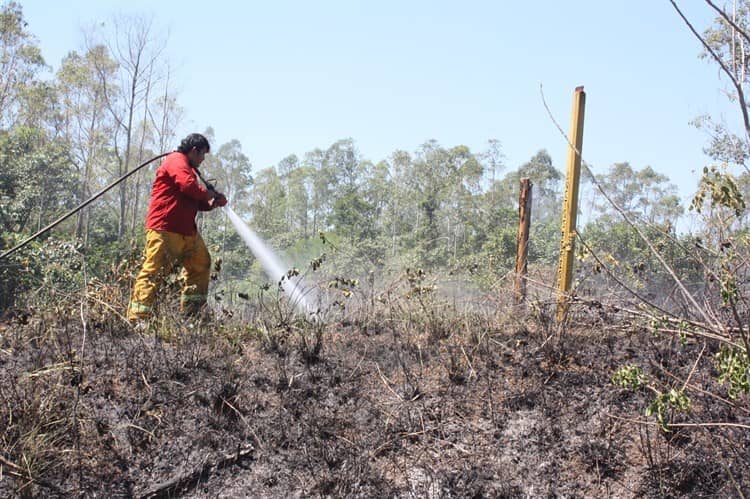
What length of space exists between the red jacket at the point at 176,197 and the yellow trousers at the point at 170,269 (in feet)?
0.26

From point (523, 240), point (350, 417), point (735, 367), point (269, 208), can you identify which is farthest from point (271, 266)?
point (269, 208)

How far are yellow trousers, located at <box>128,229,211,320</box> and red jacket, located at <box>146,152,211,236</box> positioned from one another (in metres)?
0.08

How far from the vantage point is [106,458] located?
129 inches

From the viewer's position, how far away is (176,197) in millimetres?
4871

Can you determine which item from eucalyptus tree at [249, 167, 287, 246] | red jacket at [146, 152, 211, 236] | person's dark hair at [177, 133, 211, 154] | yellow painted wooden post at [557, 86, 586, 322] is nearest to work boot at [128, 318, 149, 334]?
red jacket at [146, 152, 211, 236]

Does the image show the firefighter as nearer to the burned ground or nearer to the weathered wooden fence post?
the burned ground

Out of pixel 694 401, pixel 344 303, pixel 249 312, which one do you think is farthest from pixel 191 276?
pixel 694 401

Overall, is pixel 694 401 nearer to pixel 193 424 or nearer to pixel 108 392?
pixel 193 424

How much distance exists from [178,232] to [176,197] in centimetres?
29

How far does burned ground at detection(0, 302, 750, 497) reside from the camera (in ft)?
10.9

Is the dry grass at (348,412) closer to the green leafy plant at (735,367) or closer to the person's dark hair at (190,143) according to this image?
the green leafy plant at (735,367)

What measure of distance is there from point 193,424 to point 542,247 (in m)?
11.9

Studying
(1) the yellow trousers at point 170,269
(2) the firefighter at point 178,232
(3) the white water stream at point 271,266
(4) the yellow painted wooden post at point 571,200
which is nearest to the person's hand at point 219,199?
(2) the firefighter at point 178,232

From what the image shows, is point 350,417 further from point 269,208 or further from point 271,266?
point 269,208
